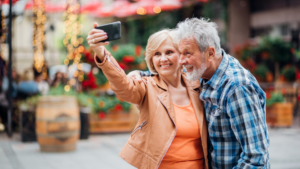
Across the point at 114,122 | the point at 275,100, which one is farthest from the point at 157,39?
the point at 275,100

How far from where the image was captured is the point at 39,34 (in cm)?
1194

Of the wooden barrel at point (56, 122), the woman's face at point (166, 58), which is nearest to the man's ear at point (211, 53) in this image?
the woman's face at point (166, 58)

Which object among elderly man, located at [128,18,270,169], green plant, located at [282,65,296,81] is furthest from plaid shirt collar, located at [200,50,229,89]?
green plant, located at [282,65,296,81]

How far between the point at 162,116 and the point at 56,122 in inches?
180

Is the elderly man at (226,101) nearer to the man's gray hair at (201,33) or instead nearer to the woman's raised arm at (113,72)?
the man's gray hair at (201,33)

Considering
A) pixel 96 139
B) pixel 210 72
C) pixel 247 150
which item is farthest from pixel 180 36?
pixel 96 139

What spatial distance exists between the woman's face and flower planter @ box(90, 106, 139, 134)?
6.34 meters

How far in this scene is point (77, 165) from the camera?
223 inches

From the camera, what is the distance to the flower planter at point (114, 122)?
848 cm

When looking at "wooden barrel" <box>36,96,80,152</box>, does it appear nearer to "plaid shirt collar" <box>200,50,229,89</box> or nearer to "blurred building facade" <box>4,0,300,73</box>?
"plaid shirt collar" <box>200,50,229,89</box>

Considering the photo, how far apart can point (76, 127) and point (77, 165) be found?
102 cm

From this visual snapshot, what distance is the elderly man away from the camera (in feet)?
5.74

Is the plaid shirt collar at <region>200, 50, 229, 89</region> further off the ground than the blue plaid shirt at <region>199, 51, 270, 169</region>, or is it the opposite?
the plaid shirt collar at <region>200, 50, 229, 89</region>

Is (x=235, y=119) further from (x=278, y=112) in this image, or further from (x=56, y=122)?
(x=278, y=112)
